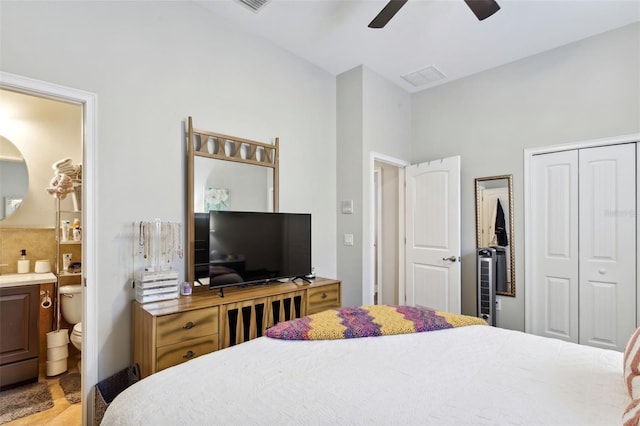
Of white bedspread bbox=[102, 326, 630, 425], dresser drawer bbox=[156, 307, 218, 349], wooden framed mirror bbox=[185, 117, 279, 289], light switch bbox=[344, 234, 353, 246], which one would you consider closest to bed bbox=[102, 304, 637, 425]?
white bedspread bbox=[102, 326, 630, 425]

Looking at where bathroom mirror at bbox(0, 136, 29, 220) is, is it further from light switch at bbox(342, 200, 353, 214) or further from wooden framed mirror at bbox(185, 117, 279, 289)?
light switch at bbox(342, 200, 353, 214)

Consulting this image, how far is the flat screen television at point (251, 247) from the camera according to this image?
2383mm

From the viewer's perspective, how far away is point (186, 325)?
2.02 m

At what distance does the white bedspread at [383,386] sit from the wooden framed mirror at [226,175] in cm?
135

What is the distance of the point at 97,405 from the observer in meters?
1.93

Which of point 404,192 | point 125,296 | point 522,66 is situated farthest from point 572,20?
point 125,296

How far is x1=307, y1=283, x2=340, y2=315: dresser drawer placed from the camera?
2805 mm

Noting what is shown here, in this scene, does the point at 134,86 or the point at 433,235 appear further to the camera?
the point at 433,235

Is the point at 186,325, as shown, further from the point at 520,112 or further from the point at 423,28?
the point at 520,112

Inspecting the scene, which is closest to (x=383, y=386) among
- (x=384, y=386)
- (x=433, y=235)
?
(x=384, y=386)

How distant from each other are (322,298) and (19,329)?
242 cm

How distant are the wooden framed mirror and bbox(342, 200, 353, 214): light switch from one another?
91cm

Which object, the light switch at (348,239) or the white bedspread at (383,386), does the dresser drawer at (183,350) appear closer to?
the white bedspread at (383,386)

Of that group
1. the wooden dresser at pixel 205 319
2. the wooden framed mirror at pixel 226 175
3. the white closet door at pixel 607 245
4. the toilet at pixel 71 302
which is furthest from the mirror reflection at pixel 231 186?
the white closet door at pixel 607 245
